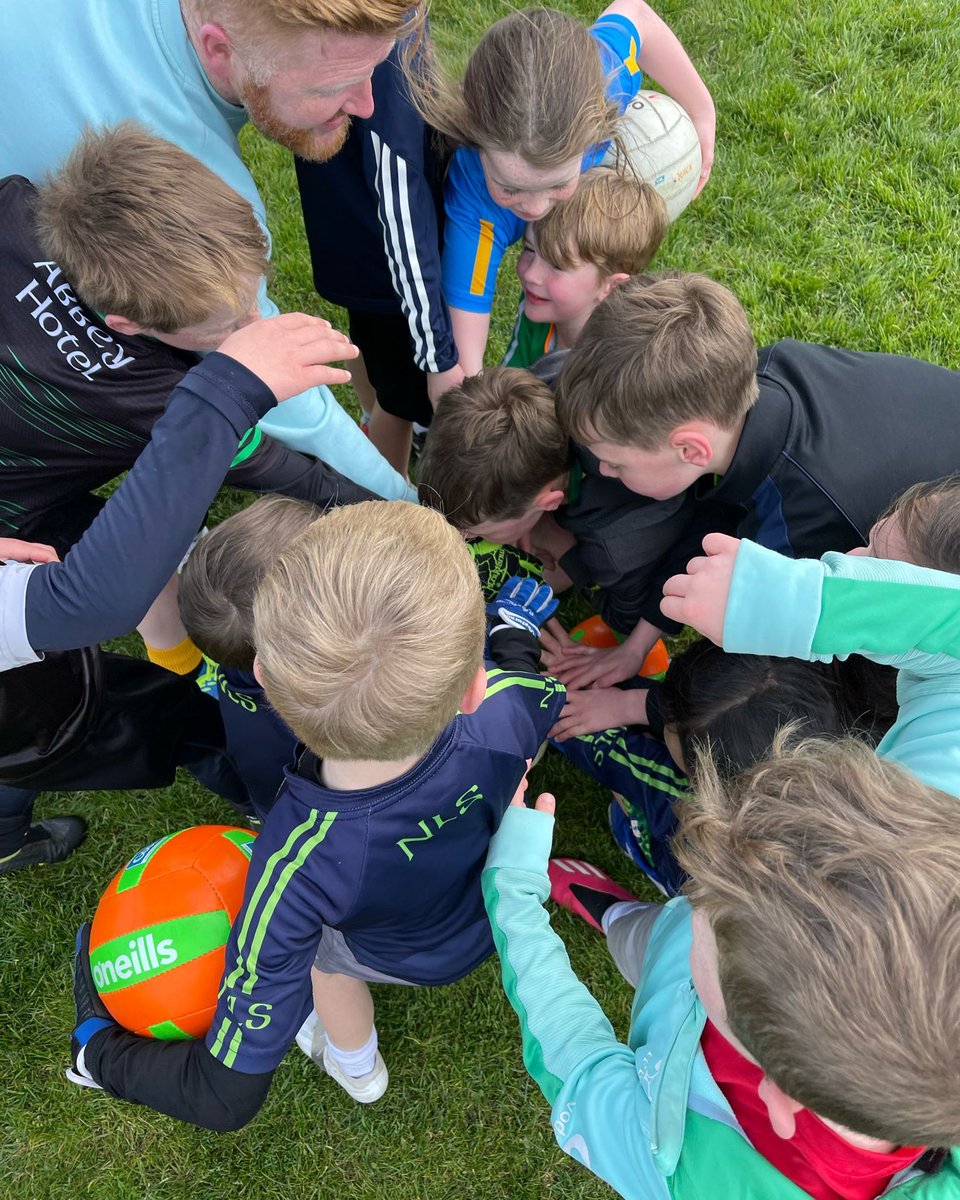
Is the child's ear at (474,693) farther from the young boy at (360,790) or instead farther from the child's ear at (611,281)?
the child's ear at (611,281)

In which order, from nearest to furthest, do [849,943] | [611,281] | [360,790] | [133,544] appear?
[849,943]
[360,790]
[133,544]
[611,281]

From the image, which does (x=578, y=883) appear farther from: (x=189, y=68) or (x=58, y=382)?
(x=189, y=68)

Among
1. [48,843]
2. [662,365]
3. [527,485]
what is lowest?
[48,843]

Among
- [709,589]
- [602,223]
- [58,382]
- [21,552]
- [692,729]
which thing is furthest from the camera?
[602,223]

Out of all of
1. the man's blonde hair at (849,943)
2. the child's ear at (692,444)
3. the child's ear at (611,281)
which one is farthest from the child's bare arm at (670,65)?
the man's blonde hair at (849,943)

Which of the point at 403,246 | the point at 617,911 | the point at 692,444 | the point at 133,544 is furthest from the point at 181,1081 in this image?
the point at 403,246

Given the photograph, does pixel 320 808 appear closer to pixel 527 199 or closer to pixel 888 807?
pixel 888 807

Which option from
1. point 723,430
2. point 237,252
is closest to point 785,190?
point 723,430

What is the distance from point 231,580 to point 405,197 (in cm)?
139

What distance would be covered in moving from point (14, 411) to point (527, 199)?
176 centimetres

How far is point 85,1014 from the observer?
8.52 ft

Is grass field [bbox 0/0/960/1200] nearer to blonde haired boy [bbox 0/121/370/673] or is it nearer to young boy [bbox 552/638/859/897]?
young boy [bbox 552/638/859/897]

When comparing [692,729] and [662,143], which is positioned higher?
[662,143]

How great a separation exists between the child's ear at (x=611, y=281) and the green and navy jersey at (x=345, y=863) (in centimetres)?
178
